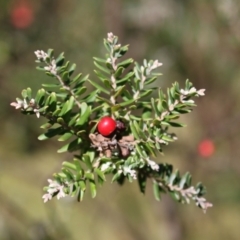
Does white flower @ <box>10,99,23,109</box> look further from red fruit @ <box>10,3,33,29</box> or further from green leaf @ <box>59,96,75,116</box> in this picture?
red fruit @ <box>10,3,33,29</box>

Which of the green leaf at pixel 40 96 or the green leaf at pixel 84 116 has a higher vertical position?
the green leaf at pixel 84 116

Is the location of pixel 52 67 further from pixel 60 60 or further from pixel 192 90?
pixel 192 90

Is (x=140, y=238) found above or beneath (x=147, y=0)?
beneath

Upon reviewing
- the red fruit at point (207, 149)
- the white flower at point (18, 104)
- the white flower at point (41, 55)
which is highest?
the red fruit at point (207, 149)

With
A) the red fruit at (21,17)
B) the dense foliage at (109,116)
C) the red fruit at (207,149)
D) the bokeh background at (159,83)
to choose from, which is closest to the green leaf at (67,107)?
the dense foliage at (109,116)

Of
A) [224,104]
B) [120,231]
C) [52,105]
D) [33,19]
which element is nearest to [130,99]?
[52,105]

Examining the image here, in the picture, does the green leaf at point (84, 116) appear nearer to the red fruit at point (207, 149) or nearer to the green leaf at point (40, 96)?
the green leaf at point (40, 96)

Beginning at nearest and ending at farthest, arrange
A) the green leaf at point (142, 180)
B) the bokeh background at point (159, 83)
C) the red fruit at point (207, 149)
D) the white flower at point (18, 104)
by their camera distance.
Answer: the white flower at point (18, 104), the green leaf at point (142, 180), the red fruit at point (207, 149), the bokeh background at point (159, 83)

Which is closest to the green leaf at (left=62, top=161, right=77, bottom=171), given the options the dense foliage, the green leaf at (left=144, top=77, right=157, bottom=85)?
the dense foliage

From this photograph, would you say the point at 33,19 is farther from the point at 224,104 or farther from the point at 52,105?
the point at 52,105
